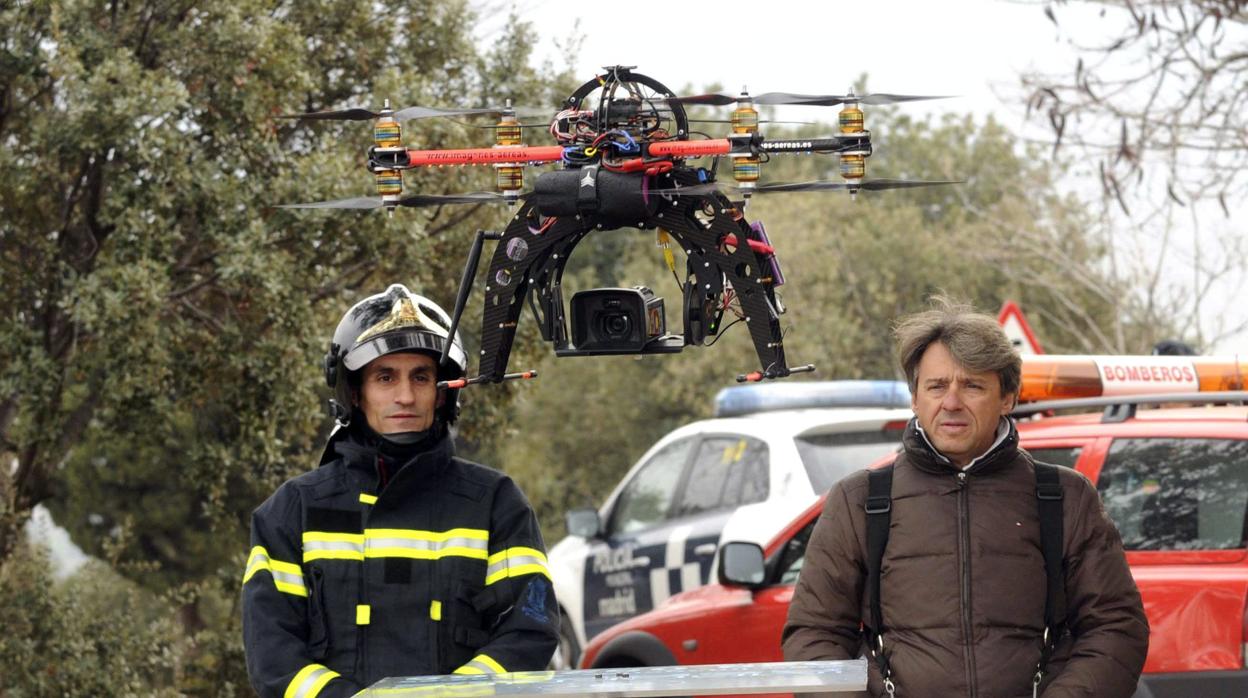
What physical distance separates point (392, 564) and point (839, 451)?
19.5ft

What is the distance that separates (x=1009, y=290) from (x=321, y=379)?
22.4m

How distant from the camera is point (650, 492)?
37.6ft

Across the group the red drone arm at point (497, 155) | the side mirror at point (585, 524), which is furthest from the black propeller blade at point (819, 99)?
the side mirror at point (585, 524)

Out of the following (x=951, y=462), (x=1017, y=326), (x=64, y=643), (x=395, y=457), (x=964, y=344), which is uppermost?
(x=1017, y=326)

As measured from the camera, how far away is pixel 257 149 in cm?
1023

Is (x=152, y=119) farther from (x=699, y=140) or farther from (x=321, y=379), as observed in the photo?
(x=699, y=140)

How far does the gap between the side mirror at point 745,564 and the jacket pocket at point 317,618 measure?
288cm

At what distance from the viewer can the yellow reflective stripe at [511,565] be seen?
4.50 metres

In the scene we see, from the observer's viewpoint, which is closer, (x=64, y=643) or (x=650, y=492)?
(x=64, y=643)

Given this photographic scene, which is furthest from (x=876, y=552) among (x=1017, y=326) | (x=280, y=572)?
(x=1017, y=326)

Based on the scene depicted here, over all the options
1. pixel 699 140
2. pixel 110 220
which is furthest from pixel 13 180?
pixel 699 140

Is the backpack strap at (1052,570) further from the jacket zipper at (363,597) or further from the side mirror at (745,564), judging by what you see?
the side mirror at (745,564)

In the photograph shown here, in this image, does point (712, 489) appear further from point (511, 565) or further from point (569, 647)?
point (511, 565)

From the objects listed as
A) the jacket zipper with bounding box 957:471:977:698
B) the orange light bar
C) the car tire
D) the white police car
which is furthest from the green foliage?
the jacket zipper with bounding box 957:471:977:698
